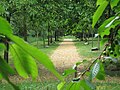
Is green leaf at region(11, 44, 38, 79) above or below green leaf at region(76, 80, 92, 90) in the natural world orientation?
above

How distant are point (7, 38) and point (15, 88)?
A: 8 cm

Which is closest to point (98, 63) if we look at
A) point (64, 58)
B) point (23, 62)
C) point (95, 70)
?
point (95, 70)

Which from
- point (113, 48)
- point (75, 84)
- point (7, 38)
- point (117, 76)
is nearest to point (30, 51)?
point (7, 38)

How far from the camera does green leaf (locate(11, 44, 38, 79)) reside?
49 centimetres

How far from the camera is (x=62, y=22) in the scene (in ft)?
44.3

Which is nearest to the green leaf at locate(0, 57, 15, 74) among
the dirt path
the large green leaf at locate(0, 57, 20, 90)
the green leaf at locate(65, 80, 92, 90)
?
the large green leaf at locate(0, 57, 20, 90)

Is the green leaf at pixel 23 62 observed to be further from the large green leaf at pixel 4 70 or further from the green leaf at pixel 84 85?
the green leaf at pixel 84 85

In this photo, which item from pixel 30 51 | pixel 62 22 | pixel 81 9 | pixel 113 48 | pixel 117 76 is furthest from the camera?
pixel 62 22

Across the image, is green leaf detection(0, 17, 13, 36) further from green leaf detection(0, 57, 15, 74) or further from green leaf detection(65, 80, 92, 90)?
green leaf detection(65, 80, 92, 90)

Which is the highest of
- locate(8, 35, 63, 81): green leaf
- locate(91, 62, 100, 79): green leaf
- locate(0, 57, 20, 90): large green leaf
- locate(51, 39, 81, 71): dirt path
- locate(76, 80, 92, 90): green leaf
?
locate(8, 35, 63, 81): green leaf

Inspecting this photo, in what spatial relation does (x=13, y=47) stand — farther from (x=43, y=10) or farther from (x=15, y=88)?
(x=43, y=10)

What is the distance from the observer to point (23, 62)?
1.64 feet

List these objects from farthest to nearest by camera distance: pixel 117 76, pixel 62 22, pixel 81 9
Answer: pixel 62 22, pixel 81 9, pixel 117 76

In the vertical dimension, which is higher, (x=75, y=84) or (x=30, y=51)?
(x=30, y=51)
